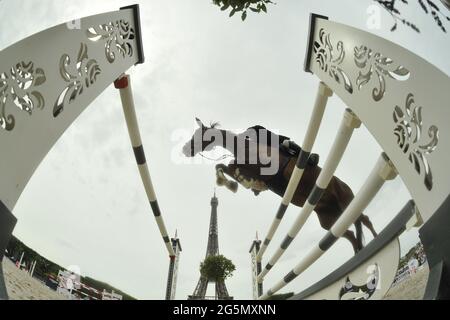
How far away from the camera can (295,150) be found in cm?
437

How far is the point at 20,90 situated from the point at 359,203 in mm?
2488

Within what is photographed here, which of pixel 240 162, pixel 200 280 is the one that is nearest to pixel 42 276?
pixel 240 162

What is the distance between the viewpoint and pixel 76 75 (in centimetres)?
145

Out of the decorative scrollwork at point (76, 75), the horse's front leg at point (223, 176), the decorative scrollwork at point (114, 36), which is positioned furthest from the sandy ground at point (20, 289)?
the horse's front leg at point (223, 176)

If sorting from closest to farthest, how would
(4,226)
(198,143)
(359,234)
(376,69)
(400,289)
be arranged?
(4,226) → (376,69) → (400,289) → (359,234) → (198,143)

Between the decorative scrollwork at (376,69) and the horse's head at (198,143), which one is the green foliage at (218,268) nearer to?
the horse's head at (198,143)

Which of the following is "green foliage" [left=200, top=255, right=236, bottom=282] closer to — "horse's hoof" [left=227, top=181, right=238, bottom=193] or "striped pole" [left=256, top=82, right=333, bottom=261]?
"horse's hoof" [left=227, top=181, right=238, bottom=193]

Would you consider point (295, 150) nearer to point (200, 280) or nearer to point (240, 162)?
point (240, 162)

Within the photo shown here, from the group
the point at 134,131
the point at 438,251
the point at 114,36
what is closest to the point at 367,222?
the point at 438,251

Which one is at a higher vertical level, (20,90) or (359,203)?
(359,203)

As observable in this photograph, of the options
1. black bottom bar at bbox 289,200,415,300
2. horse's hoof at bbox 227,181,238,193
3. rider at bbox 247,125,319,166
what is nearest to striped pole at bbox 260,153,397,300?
black bottom bar at bbox 289,200,415,300

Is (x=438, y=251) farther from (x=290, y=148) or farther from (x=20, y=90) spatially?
(x=290, y=148)

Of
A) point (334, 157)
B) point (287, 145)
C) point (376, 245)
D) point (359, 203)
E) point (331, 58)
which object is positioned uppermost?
point (287, 145)

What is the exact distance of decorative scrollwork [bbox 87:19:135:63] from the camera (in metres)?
1.62
